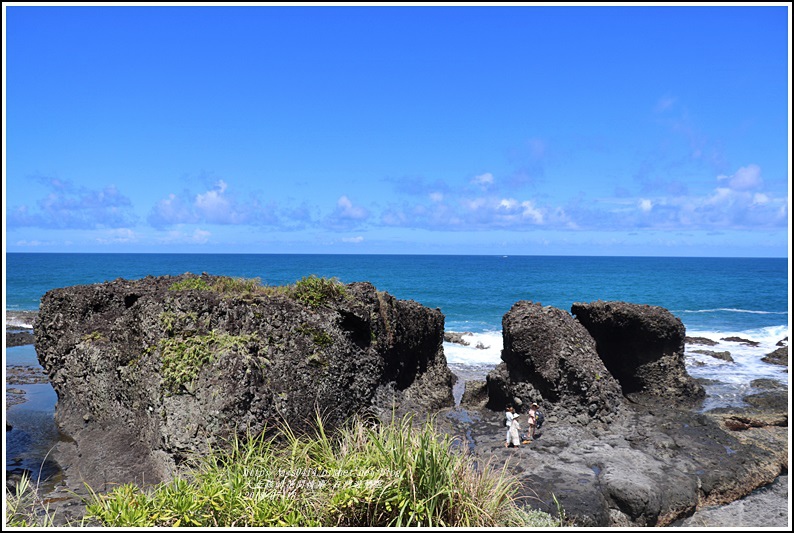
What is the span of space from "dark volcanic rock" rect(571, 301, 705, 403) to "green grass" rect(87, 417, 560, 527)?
14.6 meters

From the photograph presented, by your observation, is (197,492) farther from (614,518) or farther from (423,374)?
(423,374)

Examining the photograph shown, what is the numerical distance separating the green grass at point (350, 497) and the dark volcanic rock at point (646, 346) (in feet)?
48.0

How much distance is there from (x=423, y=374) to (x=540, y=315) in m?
4.46

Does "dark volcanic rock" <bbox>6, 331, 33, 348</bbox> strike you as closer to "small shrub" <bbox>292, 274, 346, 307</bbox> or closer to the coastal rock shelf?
the coastal rock shelf

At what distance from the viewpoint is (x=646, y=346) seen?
Answer: 2156cm

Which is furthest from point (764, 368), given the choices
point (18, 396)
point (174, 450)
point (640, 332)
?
point (18, 396)

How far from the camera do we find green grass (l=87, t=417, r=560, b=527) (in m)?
7.63

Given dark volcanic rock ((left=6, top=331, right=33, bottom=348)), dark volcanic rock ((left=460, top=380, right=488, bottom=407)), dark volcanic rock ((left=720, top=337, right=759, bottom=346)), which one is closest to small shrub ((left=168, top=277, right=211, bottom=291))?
dark volcanic rock ((left=460, top=380, right=488, bottom=407))

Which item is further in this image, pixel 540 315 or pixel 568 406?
pixel 540 315

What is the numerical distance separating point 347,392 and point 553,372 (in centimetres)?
729

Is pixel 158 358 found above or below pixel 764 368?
above

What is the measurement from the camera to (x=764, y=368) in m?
28.4

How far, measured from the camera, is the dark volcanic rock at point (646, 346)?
21156mm

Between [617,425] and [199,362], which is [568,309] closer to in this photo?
[617,425]
